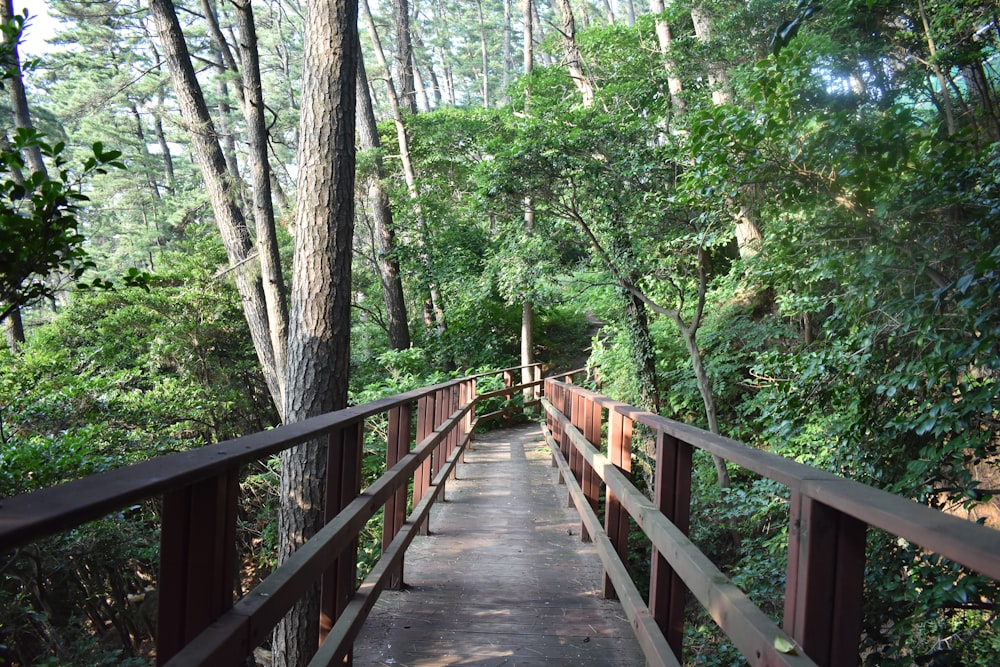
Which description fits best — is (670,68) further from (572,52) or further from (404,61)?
(404,61)

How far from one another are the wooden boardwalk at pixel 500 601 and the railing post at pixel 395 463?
1.13ft

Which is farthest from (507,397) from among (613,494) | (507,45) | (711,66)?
(507,45)

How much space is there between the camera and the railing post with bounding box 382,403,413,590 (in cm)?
386

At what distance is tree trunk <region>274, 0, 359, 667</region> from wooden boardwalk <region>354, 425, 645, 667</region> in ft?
3.51

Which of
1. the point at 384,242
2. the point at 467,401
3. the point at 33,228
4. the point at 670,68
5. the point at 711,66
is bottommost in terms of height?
the point at 467,401

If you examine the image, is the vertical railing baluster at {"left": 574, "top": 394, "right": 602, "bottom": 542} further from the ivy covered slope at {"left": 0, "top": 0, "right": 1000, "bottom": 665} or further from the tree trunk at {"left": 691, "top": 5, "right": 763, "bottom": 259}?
the tree trunk at {"left": 691, "top": 5, "right": 763, "bottom": 259}

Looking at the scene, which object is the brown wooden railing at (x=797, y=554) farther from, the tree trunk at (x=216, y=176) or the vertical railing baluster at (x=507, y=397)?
the vertical railing baluster at (x=507, y=397)

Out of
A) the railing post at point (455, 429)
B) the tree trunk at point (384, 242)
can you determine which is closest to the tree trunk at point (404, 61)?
the tree trunk at point (384, 242)

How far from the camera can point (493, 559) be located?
4.97 metres

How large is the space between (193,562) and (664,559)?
1713mm

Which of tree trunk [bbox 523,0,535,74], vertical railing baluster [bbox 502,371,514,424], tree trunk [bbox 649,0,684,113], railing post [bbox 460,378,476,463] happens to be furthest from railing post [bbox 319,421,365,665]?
tree trunk [bbox 523,0,535,74]

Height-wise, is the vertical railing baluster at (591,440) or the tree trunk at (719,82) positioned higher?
the tree trunk at (719,82)

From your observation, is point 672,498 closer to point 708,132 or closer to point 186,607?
point 186,607

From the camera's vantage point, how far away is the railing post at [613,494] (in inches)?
143
